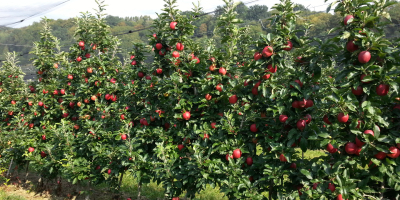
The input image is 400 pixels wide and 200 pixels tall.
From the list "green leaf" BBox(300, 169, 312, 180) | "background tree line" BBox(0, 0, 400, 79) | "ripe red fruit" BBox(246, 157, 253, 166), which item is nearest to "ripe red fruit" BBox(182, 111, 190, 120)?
"ripe red fruit" BBox(246, 157, 253, 166)

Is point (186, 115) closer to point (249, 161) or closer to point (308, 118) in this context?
point (249, 161)

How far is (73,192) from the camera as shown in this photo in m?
7.15

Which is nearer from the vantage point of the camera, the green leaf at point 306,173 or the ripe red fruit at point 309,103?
the green leaf at point 306,173

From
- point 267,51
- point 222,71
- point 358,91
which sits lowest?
point 358,91

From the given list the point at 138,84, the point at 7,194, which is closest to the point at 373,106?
the point at 138,84

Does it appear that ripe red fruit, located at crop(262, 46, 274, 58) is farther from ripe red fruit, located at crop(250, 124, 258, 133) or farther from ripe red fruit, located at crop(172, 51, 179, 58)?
ripe red fruit, located at crop(172, 51, 179, 58)

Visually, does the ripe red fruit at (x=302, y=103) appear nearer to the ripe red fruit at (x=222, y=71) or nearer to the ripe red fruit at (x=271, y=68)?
the ripe red fruit at (x=271, y=68)

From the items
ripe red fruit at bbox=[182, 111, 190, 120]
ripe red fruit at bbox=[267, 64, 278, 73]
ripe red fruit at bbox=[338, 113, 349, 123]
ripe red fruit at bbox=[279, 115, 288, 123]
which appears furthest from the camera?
ripe red fruit at bbox=[182, 111, 190, 120]

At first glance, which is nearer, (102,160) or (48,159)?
(102,160)

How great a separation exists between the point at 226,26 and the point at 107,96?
303cm

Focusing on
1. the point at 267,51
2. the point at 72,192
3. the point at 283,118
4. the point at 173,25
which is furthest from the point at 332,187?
the point at 72,192

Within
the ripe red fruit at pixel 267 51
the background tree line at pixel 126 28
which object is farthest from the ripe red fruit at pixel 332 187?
the background tree line at pixel 126 28

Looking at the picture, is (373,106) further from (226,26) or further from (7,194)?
(7,194)

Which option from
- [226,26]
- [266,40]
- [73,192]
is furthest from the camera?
[73,192]
